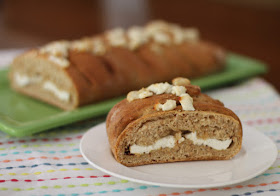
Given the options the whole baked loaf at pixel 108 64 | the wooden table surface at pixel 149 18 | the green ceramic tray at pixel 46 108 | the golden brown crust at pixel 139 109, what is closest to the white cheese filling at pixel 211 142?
the golden brown crust at pixel 139 109

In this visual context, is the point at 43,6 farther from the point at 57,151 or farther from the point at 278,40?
the point at 57,151

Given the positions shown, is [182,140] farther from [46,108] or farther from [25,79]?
[25,79]

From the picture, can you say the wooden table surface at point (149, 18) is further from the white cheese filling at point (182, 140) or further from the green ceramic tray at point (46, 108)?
the white cheese filling at point (182, 140)

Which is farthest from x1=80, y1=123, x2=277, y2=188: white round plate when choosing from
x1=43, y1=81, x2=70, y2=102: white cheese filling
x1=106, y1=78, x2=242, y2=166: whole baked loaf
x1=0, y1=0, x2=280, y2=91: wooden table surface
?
x1=0, y1=0, x2=280, y2=91: wooden table surface

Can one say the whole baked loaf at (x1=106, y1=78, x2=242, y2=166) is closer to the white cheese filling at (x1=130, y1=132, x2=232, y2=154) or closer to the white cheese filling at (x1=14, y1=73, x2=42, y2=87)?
the white cheese filling at (x1=130, y1=132, x2=232, y2=154)

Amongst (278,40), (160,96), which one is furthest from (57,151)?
(278,40)

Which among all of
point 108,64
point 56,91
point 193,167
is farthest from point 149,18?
point 193,167
